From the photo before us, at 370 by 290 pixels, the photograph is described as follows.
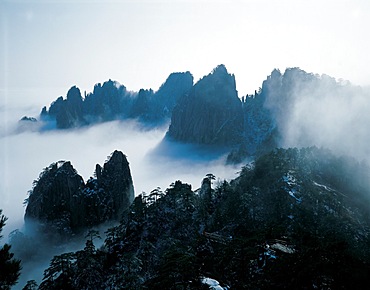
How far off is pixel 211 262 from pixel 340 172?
62.2 metres

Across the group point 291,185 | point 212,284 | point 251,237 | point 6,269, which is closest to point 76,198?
point 291,185

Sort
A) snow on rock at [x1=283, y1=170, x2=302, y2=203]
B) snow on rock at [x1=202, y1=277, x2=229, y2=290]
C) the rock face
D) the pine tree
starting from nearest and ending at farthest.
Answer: snow on rock at [x1=202, y1=277, x2=229, y2=290], the pine tree, snow on rock at [x1=283, y1=170, x2=302, y2=203], the rock face

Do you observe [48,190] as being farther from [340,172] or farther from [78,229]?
[340,172]

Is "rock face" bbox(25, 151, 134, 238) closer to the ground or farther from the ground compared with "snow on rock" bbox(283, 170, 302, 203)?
closer to the ground

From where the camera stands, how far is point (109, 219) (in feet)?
324

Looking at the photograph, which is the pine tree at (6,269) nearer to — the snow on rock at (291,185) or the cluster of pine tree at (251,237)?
the cluster of pine tree at (251,237)

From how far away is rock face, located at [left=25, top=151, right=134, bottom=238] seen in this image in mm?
90875

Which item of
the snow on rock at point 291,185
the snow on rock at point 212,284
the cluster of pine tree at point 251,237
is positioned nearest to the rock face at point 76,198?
the cluster of pine tree at point 251,237

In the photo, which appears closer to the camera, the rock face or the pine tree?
the pine tree

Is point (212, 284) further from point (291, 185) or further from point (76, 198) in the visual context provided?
point (76, 198)

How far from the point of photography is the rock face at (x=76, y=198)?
9088 cm

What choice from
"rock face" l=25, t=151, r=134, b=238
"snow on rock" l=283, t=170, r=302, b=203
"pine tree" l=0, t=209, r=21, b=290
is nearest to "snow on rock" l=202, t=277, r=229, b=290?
"pine tree" l=0, t=209, r=21, b=290

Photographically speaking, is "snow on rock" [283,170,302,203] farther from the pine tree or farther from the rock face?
the rock face

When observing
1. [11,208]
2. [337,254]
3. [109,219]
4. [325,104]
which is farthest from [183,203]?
[325,104]
